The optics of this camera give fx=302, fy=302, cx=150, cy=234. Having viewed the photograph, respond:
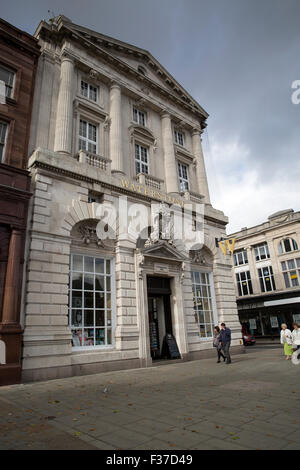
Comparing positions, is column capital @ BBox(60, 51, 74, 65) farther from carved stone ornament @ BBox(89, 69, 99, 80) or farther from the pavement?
the pavement

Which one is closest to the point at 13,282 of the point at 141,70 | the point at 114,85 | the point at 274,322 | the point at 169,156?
the point at 169,156

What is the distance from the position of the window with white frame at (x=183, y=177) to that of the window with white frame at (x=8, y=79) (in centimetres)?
1259

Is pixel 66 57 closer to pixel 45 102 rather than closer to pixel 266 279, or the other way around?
pixel 45 102

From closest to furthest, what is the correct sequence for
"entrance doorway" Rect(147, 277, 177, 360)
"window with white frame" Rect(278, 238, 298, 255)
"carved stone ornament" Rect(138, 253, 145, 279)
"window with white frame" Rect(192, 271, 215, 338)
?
"carved stone ornament" Rect(138, 253, 145, 279)
"entrance doorway" Rect(147, 277, 177, 360)
"window with white frame" Rect(192, 271, 215, 338)
"window with white frame" Rect(278, 238, 298, 255)

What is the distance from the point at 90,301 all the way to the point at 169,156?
40.8ft

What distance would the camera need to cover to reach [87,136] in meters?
18.1

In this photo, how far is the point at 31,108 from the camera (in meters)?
15.5

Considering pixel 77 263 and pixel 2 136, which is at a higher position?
pixel 2 136

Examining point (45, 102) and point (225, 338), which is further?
point (45, 102)

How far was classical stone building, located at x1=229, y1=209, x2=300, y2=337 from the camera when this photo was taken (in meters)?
37.9

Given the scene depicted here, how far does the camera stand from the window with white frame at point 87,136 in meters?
17.7

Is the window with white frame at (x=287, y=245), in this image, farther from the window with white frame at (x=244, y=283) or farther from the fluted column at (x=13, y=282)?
the fluted column at (x=13, y=282)

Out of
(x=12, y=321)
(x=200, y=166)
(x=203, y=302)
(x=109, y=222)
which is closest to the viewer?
(x=12, y=321)

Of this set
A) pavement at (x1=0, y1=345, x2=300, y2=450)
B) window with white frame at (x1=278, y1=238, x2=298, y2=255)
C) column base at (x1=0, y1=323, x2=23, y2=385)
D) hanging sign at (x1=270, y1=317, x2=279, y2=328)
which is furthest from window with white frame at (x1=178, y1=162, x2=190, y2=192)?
hanging sign at (x1=270, y1=317, x2=279, y2=328)
